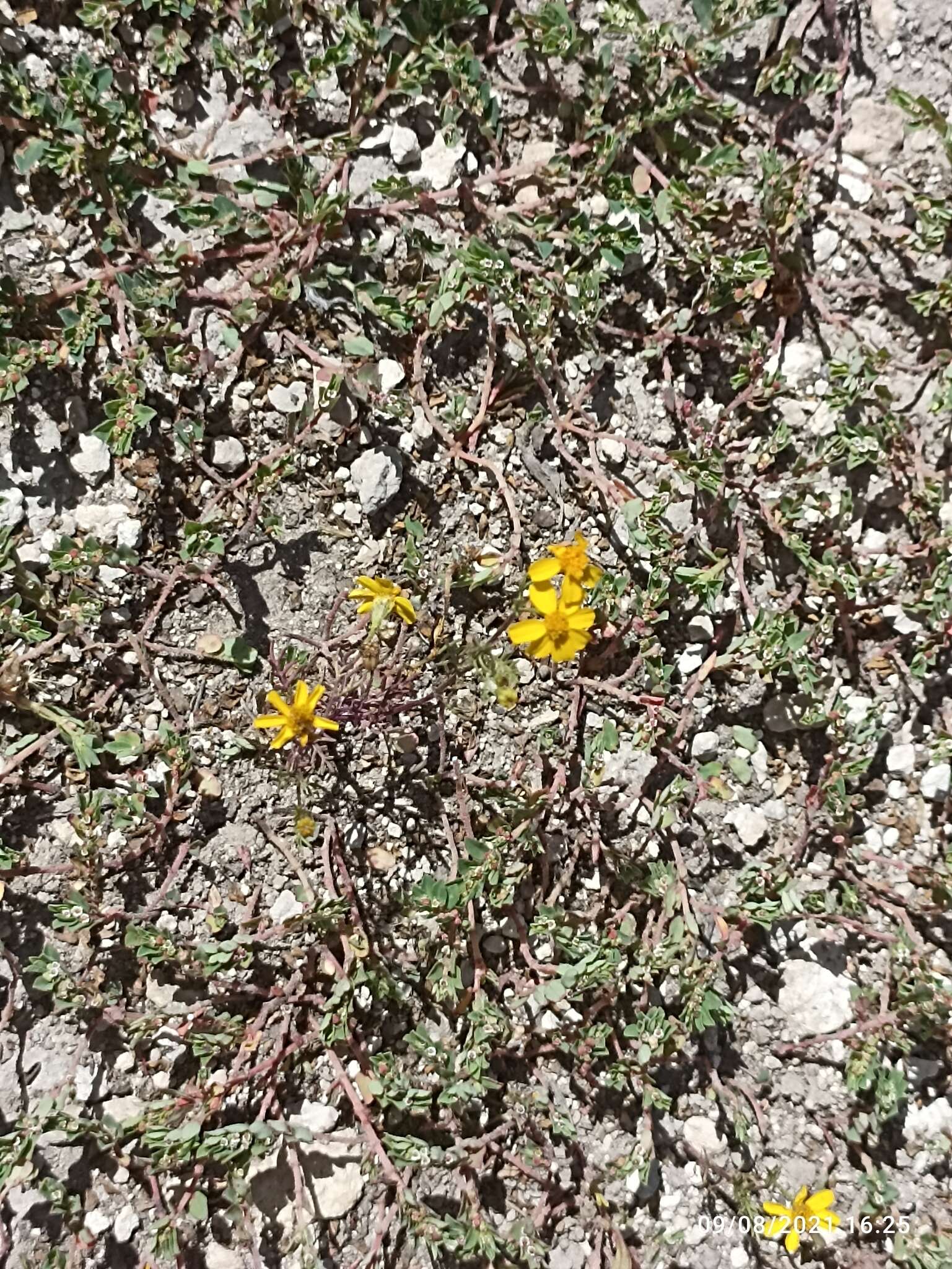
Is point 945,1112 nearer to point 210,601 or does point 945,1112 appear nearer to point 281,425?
point 210,601

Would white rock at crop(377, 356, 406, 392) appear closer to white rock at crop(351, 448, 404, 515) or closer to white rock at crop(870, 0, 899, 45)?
white rock at crop(351, 448, 404, 515)

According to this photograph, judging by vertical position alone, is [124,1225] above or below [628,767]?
below

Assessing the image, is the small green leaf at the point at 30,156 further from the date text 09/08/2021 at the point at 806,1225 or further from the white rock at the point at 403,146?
the date text 09/08/2021 at the point at 806,1225

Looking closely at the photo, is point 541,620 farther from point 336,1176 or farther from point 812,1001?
point 336,1176

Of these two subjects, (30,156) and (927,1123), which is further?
(927,1123)

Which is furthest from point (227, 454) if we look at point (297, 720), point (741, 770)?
point (741, 770)
